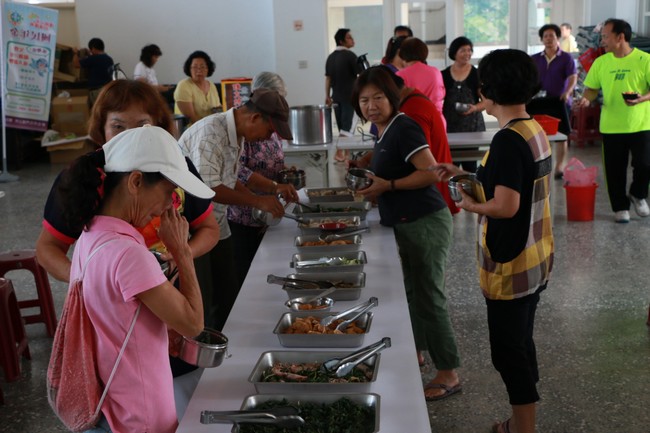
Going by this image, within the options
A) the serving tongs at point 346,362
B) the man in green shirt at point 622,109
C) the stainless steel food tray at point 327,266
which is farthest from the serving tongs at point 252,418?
the man in green shirt at point 622,109

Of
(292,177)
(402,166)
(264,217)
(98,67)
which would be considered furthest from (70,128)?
(402,166)

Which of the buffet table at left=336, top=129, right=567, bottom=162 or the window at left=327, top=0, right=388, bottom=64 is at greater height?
the window at left=327, top=0, right=388, bottom=64

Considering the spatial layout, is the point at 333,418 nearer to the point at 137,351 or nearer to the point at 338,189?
the point at 137,351

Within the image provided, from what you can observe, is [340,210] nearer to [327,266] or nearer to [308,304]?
[327,266]

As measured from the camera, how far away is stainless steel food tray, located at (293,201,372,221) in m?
3.11

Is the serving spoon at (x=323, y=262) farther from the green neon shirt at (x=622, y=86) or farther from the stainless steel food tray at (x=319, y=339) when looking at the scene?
the green neon shirt at (x=622, y=86)

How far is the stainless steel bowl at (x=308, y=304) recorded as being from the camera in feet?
6.78

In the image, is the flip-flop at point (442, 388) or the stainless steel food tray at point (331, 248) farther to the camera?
the flip-flop at point (442, 388)

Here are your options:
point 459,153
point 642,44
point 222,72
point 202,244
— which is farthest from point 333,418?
point 222,72

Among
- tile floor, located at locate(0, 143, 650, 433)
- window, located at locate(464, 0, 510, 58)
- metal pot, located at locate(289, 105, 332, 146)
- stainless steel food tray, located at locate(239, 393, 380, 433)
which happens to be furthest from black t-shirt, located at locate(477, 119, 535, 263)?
window, located at locate(464, 0, 510, 58)

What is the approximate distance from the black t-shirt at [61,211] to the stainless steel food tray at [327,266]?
1.17ft

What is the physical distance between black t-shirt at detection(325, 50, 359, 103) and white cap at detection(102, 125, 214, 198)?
7418 mm

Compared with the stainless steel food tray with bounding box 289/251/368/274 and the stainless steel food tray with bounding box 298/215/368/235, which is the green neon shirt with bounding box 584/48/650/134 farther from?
the stainless steel food tray with bounding box 289/251/368/274

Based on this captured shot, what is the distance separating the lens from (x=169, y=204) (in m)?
1.44
